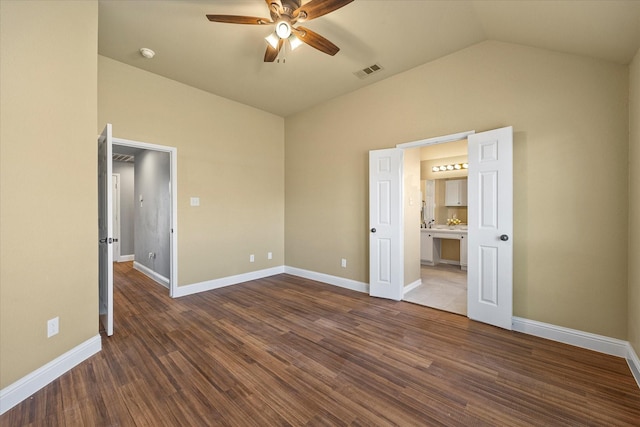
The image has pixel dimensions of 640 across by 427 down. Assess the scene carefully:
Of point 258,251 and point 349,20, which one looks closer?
point 349,20

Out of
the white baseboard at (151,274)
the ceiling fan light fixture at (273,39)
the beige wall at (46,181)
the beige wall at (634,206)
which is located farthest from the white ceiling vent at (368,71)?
the white baseboard at (151,274)

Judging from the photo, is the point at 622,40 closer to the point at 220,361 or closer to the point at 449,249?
the point at 220,361

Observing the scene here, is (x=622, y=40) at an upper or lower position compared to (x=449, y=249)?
upper

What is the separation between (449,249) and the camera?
241 inches

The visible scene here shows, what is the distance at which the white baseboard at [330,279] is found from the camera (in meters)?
4.09

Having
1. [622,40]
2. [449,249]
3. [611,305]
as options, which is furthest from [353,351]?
[449,249]

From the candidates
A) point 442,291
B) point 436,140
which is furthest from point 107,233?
point 442,291

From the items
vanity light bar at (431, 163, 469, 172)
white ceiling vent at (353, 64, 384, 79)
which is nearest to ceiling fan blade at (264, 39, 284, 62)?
white ceiling vent at (353, 64, 384, 79)

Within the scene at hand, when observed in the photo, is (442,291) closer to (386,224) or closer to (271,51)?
(386,224)

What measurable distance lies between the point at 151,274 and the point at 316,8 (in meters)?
5.13

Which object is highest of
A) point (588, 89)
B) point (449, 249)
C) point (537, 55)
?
point (537, 55)

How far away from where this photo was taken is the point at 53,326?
6.56 ft

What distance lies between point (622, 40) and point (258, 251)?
16.3 feet

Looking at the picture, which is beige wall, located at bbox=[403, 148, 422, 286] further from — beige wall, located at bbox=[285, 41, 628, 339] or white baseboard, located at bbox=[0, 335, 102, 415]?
white baseboard, located at bbox=[0, 335, 102, 415]
